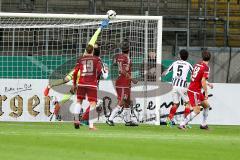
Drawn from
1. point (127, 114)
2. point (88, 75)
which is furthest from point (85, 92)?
point (127, 114)

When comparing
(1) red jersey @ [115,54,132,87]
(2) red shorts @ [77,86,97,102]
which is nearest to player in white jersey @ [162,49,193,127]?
(1) red jersey @ [115,54,132,87]

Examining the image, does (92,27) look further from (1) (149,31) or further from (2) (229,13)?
(2) (229,13)

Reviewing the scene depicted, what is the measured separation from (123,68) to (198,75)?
228 cm

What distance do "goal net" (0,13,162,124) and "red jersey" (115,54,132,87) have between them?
4.94 ft

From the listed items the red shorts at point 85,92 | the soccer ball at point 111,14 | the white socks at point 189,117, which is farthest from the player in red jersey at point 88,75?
the white socks at point 189,117

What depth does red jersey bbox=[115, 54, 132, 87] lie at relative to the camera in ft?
65.1

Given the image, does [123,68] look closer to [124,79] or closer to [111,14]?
[124,79]

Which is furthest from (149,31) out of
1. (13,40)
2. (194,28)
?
(194,28)

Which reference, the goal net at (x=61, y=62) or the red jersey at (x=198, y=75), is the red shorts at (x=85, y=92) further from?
the goal net at (x=61, y=62)

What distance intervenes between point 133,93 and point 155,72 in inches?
40.5

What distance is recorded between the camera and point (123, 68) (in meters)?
19.9

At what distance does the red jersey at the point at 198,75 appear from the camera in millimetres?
18547

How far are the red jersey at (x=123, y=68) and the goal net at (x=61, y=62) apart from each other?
1505 millimetres

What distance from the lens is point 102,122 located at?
21.5 m
